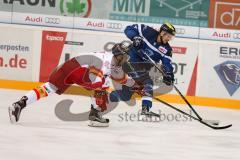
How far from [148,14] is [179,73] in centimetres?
106

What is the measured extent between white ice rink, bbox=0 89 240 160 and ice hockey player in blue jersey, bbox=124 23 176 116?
1.60ft

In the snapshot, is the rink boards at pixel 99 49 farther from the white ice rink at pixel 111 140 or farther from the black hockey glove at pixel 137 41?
the black hockey glove at pixel 137 41

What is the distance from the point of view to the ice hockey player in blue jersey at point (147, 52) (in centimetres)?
682

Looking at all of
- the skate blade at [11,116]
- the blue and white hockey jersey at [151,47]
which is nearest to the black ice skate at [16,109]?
the skate blade at [11,116]

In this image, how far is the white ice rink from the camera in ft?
15.5

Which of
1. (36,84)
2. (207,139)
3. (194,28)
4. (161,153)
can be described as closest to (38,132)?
(161,153)

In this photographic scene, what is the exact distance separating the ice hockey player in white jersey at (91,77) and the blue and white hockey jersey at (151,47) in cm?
103

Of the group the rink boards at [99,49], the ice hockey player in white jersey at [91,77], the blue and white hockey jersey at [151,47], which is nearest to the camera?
the ice hockey player in white jersey at [91,77]

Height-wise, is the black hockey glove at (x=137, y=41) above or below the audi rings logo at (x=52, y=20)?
below

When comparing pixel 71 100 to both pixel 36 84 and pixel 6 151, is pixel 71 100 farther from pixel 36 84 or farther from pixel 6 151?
pixel 6 151

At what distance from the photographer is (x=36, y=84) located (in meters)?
9.19

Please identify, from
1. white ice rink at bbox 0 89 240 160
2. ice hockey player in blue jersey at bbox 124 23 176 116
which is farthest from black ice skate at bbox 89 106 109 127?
ice hockey player in blue jersey at bbox 124 23 176 116

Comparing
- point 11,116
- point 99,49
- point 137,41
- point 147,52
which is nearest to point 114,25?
point 99,49

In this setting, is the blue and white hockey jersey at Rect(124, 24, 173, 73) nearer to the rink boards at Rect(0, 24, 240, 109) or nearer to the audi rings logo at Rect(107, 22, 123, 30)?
the rink boards at Rect(0, 24, 240, 109)
